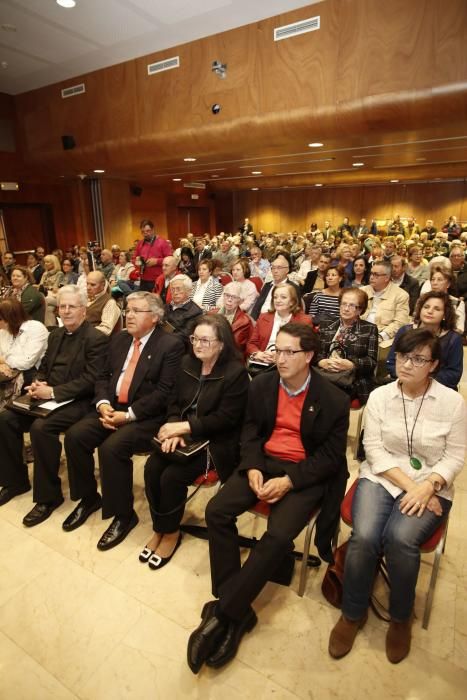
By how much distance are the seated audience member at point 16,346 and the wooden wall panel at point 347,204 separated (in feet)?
49.4

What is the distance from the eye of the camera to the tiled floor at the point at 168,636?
153 cm

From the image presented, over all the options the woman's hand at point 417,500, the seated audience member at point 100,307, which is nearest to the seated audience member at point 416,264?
the seated audience member at point 100,307

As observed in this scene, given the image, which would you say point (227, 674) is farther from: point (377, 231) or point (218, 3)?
Answer: point (377, 231)

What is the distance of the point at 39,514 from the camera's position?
2424 mm

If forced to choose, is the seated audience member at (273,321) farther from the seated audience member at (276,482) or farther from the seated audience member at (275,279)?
the seated audience member at (276,482)

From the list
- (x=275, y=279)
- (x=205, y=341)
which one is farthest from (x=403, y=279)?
(x=205, y=341)

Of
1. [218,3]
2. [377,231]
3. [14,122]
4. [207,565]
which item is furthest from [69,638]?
[377,231]

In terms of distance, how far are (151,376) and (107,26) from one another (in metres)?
5.59

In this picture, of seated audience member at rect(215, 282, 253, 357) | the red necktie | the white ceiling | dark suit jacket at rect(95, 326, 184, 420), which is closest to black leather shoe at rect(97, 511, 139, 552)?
dark suit jacket at rect(95, 326, 184, 420)

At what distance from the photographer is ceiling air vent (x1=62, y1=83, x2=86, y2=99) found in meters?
7.13

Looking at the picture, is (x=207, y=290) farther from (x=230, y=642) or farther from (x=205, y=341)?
(x=230, y=642)

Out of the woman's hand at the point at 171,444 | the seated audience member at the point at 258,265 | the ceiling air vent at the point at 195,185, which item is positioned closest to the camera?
the woman's hand at the point at 171,444

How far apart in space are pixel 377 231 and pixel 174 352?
13555mm

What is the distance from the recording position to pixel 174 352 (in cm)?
246
